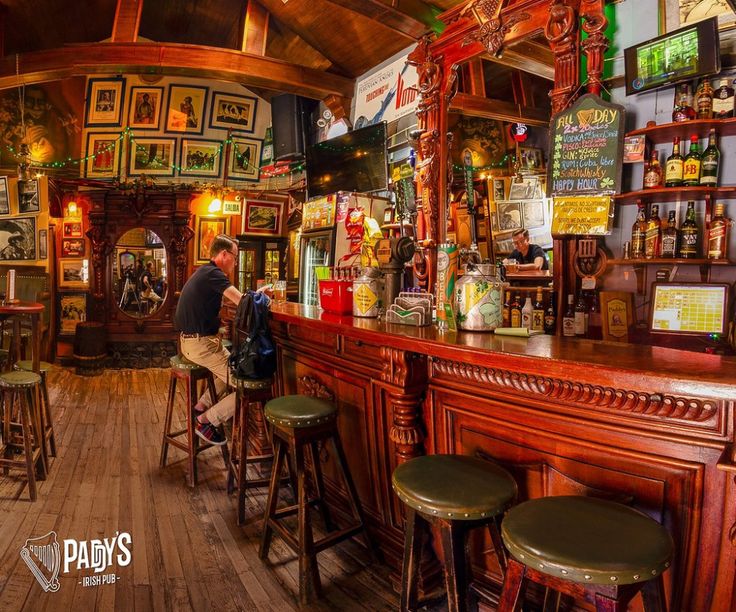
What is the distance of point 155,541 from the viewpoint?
2.69 meters

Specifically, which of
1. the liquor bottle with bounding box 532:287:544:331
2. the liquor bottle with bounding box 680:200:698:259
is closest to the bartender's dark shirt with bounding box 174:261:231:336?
the liquor bottle with bounding box 532:287:544:331

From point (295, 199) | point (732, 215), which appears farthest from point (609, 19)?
point (295, 199)

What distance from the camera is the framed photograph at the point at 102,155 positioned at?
339 inches

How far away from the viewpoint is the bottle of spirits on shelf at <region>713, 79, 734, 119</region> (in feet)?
7.93

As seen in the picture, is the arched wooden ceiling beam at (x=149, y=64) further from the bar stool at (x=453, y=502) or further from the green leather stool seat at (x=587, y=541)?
the green leather stool seat at (x=587, y=541)

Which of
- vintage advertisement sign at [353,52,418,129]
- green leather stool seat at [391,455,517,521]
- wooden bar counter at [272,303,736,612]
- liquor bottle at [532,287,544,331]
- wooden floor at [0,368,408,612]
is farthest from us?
vintage advertisement sign at [353,52,418,129]

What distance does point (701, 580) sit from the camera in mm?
1430

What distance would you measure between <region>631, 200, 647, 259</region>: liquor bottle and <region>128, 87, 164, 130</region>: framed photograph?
8.29m

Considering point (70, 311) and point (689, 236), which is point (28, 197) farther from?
point (689, 236)

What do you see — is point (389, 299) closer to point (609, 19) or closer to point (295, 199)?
point (609, 19)

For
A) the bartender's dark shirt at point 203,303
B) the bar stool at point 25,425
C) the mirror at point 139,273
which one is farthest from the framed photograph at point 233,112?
the bar stool at point 25,425

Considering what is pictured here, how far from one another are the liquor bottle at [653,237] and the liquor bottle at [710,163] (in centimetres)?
26

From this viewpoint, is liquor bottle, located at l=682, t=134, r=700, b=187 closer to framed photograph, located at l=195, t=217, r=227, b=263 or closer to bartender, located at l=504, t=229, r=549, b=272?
bartender, located at l=504, t=229, r=549, b=272

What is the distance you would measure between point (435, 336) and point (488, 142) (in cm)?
374
